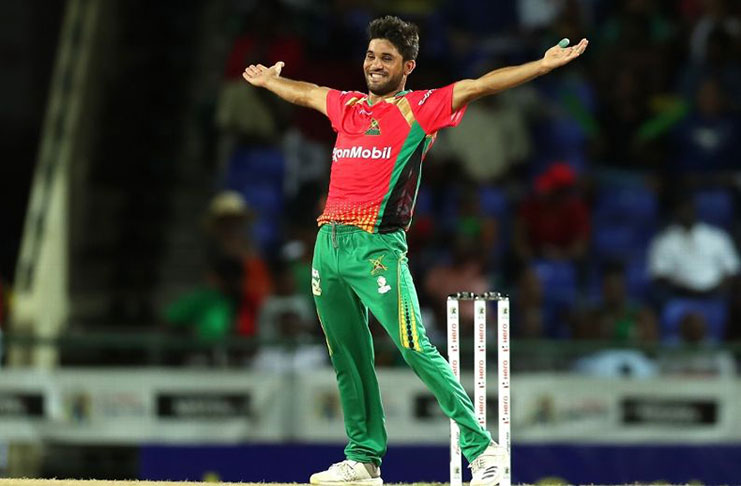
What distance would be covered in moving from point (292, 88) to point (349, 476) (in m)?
2.03

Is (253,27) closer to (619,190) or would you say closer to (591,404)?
(619,190)

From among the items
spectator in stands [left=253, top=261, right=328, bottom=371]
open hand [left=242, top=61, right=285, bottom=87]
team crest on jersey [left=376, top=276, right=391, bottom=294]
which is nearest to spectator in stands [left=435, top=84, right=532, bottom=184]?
spectator in stands [left=253, top=261, right=328, bottom=371]

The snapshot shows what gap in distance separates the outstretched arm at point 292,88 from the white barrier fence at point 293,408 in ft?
11.6

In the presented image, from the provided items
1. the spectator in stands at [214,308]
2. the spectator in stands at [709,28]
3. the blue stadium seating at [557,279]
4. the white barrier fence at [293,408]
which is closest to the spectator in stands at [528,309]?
the blue stadium seating at [557,279]

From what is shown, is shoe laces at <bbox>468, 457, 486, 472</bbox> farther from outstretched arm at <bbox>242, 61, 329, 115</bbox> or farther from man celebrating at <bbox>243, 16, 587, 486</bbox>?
outstretched arm at <bbox>242, 61, 329, 115</bbox>

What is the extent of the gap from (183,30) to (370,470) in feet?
33.9

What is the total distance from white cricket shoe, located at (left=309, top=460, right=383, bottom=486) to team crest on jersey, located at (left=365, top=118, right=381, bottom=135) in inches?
66.0

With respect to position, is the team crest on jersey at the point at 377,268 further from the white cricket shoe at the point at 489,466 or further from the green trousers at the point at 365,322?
the white cricket shoe at the point at 489,466

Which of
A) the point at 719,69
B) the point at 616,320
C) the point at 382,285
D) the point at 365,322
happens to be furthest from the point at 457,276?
the point at 382,285

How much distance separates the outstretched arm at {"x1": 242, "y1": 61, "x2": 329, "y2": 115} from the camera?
8086 millimetres

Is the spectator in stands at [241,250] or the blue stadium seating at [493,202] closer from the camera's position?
the spectator in stands at [241,250]

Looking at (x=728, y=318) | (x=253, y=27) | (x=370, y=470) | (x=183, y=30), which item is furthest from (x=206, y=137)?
(x=370, y=470)

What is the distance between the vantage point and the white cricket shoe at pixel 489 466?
295 inches

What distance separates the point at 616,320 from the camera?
1303 cm
